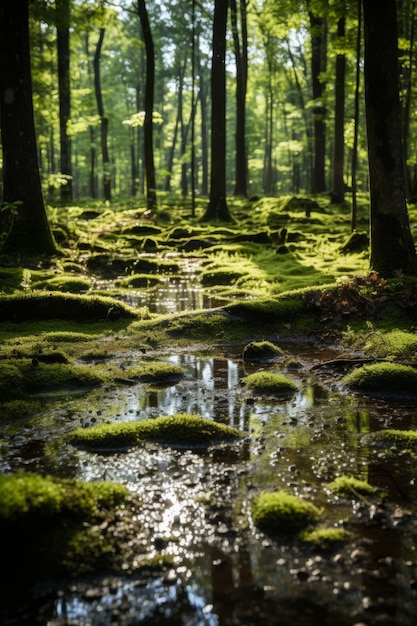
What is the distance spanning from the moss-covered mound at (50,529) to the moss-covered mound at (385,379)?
10.9 ft

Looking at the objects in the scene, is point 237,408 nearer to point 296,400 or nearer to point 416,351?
point 296,400

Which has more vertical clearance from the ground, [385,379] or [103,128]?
[103,128]

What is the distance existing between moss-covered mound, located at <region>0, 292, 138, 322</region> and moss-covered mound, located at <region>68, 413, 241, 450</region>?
437 centimetres

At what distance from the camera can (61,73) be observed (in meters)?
25.8

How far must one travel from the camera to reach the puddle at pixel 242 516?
251cm

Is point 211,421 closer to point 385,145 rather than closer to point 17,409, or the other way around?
point 17,409

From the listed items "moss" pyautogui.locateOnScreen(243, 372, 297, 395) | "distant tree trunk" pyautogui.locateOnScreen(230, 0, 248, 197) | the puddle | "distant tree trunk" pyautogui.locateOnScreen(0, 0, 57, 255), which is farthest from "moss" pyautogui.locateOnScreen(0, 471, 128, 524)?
"distant tree trunk" pyautogui.locateOnScreen(230, 0, 248, 197)

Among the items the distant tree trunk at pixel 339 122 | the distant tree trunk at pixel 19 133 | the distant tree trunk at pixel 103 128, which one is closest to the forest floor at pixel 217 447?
the distant tree trunk at pixel 19 133

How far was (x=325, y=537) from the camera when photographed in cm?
304

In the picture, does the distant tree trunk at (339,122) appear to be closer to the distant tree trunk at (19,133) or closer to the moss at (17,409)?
the distant tree trunk at (19,133)

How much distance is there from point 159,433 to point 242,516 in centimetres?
136

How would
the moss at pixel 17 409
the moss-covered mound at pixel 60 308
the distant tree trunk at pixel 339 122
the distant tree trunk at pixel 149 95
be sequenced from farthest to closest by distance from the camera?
1. the distant tree trunk at pixel 339 122
2. the distant tree trunk at pixel 149 95
3. the moss-covered mound at pixel 60 308
4. the moss at pixel 17 409

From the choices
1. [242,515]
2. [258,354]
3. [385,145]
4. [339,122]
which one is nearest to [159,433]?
[242,515]

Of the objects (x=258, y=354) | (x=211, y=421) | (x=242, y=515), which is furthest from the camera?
(x=258, y=354)
